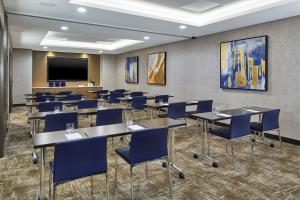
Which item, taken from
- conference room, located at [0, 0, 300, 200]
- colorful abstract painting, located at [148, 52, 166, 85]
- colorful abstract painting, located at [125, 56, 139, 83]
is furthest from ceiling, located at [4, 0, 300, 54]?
colorful abstract painting, located at [125, 56, 139, 83]

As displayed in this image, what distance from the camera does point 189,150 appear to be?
176 inches

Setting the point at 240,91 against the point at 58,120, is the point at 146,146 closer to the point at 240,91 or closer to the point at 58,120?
the point at 58,120

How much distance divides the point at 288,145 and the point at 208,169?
2.42 meters

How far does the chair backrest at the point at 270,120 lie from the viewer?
4090 millimetres

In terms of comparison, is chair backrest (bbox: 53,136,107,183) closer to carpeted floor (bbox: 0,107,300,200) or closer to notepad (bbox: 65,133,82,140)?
notepad (bbox: 65,133,82,140)

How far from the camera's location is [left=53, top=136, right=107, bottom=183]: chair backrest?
2043 mm

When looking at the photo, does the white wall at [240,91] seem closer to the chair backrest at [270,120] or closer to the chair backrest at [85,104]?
the chair backrest at [270,120]

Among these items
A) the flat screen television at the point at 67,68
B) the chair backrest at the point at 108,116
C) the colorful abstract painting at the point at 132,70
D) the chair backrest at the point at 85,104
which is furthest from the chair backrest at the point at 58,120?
the flat screen television at the point at 67,68

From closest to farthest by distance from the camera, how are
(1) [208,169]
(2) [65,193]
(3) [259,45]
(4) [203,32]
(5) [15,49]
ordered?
(2) [65,193], (1) [208,169], (3) [259,45], (4) [203,32], (5) [15,49]

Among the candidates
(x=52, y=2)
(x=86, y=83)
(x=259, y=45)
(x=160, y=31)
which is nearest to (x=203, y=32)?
(x=160, y=31)

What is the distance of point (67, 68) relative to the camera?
12.3 m

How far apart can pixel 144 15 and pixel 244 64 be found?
2824 millimetres

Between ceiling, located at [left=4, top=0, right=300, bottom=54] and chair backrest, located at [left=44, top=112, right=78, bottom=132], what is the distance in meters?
2.15

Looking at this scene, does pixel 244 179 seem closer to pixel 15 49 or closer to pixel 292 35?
pixel 292 35
